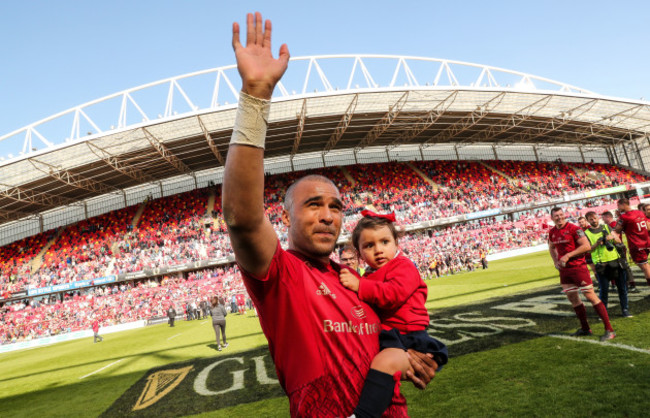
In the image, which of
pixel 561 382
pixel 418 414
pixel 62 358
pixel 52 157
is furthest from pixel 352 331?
pixel 52 157

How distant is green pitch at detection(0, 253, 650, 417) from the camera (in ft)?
14.4

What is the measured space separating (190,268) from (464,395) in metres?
29.8

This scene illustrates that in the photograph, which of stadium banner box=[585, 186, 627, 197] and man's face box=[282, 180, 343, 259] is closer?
man's face box=[282, 180, 343, 259]

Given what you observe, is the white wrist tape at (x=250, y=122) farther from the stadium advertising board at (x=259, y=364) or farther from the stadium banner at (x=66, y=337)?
the stadium banner at (x=66, y=337)

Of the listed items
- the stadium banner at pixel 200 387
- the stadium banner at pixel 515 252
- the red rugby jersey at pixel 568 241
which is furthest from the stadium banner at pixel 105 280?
the red rugby jersey at pixel 568 241

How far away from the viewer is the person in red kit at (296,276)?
125cm

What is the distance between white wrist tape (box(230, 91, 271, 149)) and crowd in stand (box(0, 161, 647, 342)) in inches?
995

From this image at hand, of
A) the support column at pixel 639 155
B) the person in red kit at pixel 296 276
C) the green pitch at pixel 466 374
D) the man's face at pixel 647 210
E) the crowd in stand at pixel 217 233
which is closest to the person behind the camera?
the person in red kit at pixel 296 276

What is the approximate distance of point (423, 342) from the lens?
6.71 ft

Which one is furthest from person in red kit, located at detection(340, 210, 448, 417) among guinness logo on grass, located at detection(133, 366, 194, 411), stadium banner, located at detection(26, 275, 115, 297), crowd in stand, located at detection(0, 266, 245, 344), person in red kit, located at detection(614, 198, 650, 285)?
stadium banner, located at detection(26, 275, 115, 297)

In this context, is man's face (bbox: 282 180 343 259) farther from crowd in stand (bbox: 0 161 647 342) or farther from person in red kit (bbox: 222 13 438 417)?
crowd in stand (bbox: 0 161 647 342)

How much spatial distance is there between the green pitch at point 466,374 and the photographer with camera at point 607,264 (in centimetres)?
44

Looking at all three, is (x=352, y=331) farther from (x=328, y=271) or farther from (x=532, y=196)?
(x=532, y=196)

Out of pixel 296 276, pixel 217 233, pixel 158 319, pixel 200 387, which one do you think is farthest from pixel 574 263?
pixel 217 233
